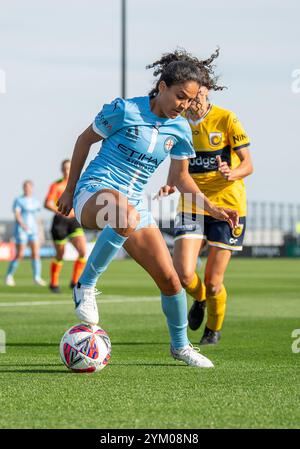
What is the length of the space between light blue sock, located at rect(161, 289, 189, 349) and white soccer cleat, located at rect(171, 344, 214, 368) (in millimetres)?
64

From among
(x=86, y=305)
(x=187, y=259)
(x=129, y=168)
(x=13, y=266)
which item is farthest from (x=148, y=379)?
(x=13, y=266)

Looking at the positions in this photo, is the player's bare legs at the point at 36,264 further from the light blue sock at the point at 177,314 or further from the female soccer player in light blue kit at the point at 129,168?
the female soccer player in light blue kit at the point at 129,168

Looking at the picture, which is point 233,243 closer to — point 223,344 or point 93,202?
point 223,344

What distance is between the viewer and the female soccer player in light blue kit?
7.74 meters

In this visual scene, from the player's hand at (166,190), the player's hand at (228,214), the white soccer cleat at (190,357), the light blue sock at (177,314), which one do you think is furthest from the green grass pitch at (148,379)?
the player's hand at (166,190)

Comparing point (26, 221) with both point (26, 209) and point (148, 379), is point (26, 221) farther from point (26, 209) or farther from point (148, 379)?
point (148, 379)

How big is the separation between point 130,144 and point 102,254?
0.86m

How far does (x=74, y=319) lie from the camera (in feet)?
43.8

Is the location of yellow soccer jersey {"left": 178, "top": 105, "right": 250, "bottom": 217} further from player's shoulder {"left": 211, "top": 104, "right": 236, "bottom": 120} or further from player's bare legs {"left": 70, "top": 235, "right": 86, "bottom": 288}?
player's bare legs {"left": 70, "top": 235, "right": 86, "bottom": 288}

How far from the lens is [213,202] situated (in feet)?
34.8

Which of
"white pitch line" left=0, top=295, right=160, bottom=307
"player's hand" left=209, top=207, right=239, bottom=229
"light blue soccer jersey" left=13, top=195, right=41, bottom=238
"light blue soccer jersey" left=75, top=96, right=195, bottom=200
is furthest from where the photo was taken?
"light blue soccer jersey" left=13, top=195, right=41, bottom=238

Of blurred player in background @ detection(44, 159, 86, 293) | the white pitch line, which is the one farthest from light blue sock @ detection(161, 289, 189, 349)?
blurred player in background @ detection(44, 159, 86, 293)

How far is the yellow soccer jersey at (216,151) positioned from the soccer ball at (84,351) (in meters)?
2.96

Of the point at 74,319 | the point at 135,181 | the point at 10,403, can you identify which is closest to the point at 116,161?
the point at 135,181
